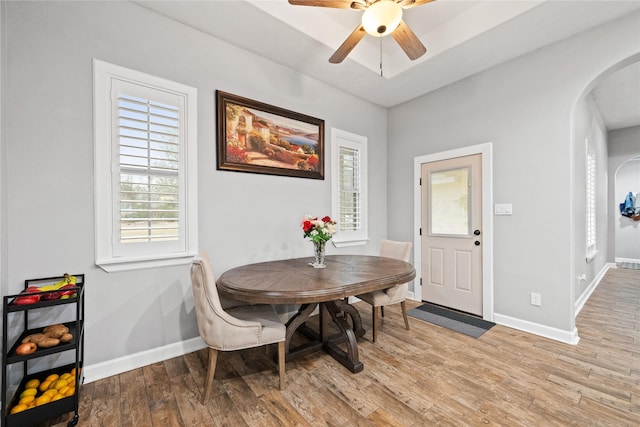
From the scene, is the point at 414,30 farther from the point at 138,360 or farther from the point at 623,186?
the point at 623,186

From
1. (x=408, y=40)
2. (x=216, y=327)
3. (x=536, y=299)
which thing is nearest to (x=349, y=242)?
(x=536, y=299)

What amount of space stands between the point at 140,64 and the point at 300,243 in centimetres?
220

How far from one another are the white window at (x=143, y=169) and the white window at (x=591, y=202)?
16.9 ft

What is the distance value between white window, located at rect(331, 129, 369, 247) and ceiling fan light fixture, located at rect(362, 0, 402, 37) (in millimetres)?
1604

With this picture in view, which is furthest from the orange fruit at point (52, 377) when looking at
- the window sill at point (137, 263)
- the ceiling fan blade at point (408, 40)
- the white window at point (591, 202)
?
the white window at point (591, 202)

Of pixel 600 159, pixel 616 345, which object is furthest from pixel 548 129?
pixel 600 159

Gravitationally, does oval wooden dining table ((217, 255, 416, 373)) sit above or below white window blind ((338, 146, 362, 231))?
below

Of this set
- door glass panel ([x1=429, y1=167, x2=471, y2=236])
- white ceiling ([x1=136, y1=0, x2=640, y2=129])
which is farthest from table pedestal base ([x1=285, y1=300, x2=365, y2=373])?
white ceiling ([x1=136, y1=0, x2=640, y2=129])

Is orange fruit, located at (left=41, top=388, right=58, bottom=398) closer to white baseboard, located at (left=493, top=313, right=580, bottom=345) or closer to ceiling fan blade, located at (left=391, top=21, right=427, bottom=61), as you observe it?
ceiling fan blade, located at (left=391, top=21, right=427, bottom=61)

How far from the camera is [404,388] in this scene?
1.82 meters

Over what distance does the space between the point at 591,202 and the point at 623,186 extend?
3635mm

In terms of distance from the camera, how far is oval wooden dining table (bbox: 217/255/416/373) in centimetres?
167

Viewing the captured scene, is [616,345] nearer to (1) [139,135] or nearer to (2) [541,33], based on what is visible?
(2) [541,33]

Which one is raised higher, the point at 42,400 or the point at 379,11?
the point at 379,11
